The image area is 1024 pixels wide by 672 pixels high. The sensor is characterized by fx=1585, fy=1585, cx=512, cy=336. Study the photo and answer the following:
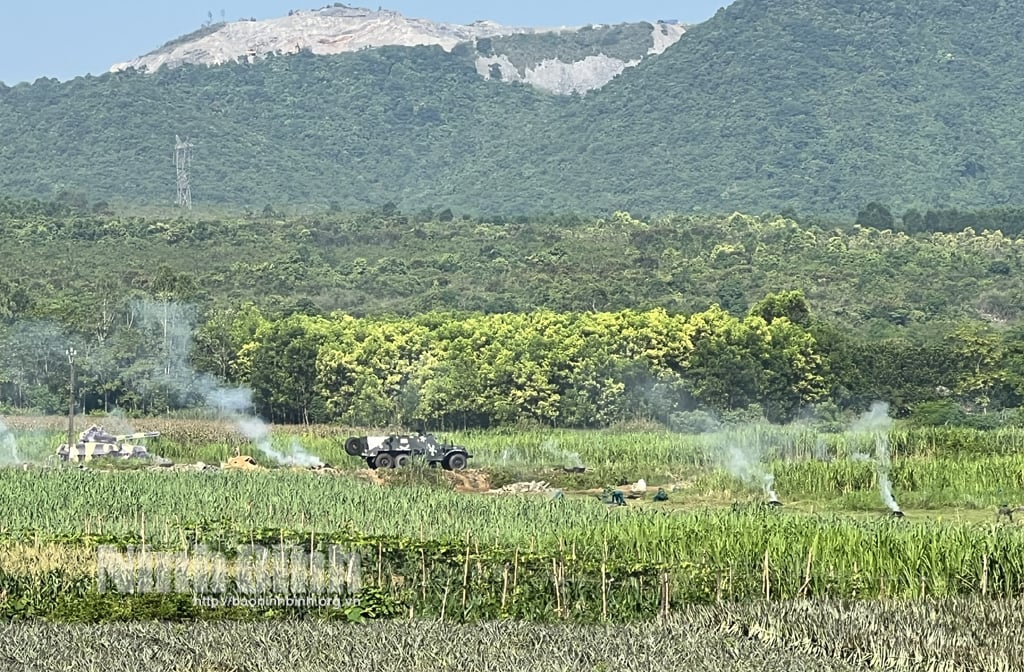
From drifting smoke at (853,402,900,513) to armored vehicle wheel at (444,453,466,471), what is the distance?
914cm

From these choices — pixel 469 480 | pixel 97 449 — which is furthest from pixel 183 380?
pixel 469 480

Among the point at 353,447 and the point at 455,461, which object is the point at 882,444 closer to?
the point at 455,461

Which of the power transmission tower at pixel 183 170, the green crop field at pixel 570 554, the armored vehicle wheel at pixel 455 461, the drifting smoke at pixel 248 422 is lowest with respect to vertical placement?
the drifting smoke at pixel 248 422

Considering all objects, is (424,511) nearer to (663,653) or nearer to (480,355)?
(663,653)

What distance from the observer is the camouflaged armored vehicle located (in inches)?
1476

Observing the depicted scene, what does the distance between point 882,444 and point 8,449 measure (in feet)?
71.4

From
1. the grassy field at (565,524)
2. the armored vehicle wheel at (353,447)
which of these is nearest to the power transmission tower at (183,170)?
the armored vehicle wheel at (353,447)

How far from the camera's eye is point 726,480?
109 ft

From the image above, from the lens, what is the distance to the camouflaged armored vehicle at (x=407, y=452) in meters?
37.5

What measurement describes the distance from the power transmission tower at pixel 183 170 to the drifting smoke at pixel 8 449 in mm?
93728

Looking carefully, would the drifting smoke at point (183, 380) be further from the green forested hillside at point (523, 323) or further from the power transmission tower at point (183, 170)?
the power transmission tower at point (183, 170)

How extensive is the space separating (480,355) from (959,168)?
116 metres

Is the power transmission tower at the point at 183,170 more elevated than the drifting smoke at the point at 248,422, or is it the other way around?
the power transmission tower at the point at 183,170

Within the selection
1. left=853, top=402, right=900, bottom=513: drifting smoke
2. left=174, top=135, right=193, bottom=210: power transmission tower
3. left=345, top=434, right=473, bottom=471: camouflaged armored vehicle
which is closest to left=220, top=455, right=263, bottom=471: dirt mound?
left=345, top=434, right=473, bottom=471: camouflaged armored vehicle
